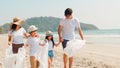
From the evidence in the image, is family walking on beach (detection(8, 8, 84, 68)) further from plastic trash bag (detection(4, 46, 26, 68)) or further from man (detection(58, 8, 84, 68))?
plastic trash bag (detection(4, 46, 26, 68))

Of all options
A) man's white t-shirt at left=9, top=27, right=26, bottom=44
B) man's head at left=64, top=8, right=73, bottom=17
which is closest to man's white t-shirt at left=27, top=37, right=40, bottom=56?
man's white t-shirt at left=9, top=27, right=26, bottom=44

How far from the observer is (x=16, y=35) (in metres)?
8.46

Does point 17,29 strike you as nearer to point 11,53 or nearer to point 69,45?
point 11,53

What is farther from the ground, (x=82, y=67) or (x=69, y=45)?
(x=69, y=45)

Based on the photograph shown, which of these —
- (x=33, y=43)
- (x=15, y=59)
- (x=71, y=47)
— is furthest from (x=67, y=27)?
(x=15, y=59)

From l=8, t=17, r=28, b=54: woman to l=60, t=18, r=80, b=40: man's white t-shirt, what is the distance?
1066 mm

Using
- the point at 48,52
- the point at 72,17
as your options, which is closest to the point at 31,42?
the point at 48,52

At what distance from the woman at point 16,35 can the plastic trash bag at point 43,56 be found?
0.53m

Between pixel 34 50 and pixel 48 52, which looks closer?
pixel 34 50

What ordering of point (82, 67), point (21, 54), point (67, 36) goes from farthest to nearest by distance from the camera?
point (82, 67), point (67, 36), point (21, 54)

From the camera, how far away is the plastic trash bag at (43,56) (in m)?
8.47

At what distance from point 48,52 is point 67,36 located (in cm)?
70

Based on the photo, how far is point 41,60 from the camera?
8.53 m

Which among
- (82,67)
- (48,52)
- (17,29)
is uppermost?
(17,29)
